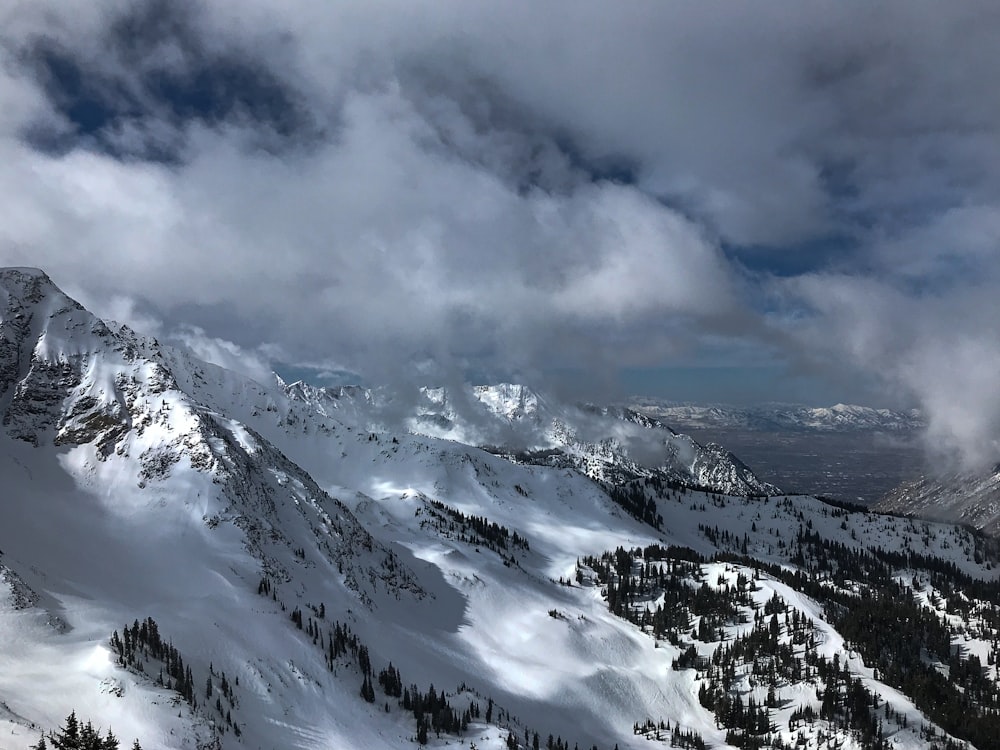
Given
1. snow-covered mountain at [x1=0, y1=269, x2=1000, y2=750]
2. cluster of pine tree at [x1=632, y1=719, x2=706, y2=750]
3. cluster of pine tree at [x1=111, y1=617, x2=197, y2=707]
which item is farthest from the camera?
cluster of pine tree at [x1=632, y1=719, x2=706, y2=750]

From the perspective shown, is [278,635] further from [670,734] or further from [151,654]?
[670,734]

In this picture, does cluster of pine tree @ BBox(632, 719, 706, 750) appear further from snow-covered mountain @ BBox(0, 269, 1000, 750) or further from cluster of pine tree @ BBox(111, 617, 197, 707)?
cluster of pine tree @ BBox(111, 617, 197, 707)

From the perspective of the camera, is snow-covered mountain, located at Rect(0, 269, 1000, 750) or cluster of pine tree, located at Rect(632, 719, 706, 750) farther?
cluster of pine tree, located at Rect(632, 719, 706, 750)

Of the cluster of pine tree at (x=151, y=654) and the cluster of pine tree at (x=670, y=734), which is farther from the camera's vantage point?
the cluster of pine tree at (x=670, y=734)

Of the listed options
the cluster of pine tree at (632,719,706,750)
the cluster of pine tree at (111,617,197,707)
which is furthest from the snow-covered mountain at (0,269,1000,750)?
the cluster of pine tree at (632,719,706,750)

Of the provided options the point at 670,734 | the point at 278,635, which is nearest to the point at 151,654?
the point at 278,635

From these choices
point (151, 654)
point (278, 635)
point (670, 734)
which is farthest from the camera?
point (670, 734)

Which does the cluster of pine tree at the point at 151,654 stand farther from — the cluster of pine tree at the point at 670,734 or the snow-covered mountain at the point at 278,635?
the cluster of pine tree at the point at 670,734

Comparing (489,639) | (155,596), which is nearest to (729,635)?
(489,639)

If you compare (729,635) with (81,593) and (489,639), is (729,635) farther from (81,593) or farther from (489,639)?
(81,593)

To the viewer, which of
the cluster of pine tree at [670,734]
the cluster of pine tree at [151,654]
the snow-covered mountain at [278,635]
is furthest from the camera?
the cluster of pine tree at [670,734]

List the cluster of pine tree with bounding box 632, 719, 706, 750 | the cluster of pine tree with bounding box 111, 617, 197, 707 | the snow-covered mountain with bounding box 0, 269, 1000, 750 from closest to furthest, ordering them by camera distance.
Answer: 1. the cluster of pine tree with bounding box 111, 617, 197, 707
2. the snow-covered mountain with bounding box 0, 269, 1000, 750
3. the cluster of pine tree with bounding box 632, 719, 706, 750

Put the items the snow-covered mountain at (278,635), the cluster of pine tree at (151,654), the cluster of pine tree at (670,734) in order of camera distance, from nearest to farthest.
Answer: the cluster of pine tree at (151,654)
the snow-covered mountain at (278,635)
the cluster of pine tree at (670,734)

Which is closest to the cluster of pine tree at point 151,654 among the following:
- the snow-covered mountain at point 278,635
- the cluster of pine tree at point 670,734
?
the snow-covered mountain at point 278,635
